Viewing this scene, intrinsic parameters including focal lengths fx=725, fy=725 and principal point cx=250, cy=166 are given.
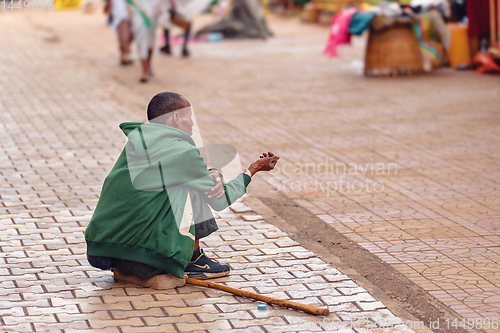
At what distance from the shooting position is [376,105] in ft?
32.0

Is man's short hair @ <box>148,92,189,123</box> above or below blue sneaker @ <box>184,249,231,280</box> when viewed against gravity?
Result: above

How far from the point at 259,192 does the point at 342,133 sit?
2.34 meters

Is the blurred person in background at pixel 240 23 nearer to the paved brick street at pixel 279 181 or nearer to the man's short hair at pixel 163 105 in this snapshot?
the paved brick street at pixel 279 181

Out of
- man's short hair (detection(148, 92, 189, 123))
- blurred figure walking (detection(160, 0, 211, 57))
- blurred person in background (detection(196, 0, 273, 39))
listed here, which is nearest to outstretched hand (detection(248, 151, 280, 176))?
man's short hair (detection(148, 92, 189, 123))

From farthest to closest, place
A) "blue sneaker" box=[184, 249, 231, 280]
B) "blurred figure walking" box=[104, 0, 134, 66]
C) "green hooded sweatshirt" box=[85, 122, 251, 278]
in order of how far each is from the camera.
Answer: "blurred figure walking" box=[104, 0, 134, 66], "blue sneaker" box=[184, 249, 231, 280], "green hooded sweatshirt" box=[85, 122, 251, 278]

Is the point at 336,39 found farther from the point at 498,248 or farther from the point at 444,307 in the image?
the point at 444,307

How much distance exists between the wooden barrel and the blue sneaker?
27.1 feet

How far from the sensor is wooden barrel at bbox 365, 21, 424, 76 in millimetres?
11695

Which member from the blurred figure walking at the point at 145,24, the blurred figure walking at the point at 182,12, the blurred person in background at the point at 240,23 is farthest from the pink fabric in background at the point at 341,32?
the blurred person in background at the point at 240,23

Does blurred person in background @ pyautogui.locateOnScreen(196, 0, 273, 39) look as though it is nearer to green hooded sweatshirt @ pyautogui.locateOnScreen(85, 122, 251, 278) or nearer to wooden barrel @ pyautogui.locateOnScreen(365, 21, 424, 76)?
wooden barrel @ pyautogui.locateOnScreen(365, 21, 424, 76)

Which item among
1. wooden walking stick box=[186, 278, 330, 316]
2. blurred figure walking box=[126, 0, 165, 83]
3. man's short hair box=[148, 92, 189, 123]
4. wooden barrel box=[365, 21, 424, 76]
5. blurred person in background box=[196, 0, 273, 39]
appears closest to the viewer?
wooden walking stick box=[186, 278, 330, 316]

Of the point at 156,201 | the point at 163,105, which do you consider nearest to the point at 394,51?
the point at 163,105

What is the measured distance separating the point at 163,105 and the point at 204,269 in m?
0.95

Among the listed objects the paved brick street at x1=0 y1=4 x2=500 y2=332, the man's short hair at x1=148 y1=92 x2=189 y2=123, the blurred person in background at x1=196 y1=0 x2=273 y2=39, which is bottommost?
the paved brick street at x1=0 y1=4 x2=500 y2=332
